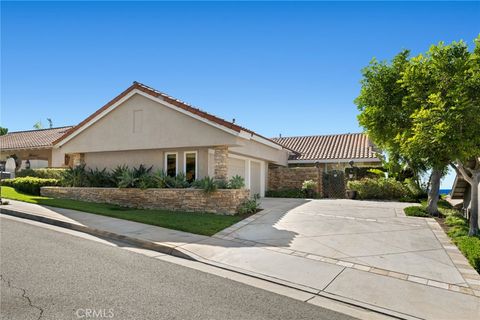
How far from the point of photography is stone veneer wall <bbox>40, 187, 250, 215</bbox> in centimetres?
1317

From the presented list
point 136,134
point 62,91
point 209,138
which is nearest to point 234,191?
point 209,138

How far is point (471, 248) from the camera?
7.96m

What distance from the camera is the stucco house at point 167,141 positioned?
14.3 m

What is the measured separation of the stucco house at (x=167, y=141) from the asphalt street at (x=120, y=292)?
7.63 m

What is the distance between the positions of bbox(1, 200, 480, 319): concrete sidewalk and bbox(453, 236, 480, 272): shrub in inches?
68.5

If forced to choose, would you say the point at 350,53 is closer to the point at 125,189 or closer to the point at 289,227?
the point at 289,227

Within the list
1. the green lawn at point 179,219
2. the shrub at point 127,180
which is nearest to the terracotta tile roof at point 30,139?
the shrub at point 127,180

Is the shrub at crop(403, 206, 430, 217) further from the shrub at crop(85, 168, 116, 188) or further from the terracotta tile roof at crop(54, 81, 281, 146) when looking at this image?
the shrub at crop(85, 168, 116, 188)

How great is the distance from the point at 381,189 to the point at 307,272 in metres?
15.0

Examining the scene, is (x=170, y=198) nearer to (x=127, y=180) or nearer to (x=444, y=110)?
(x=127, y=180)

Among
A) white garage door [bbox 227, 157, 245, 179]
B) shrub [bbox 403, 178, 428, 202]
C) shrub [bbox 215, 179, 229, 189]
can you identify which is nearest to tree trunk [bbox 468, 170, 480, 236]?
shrub [bbox 215, 179, 229, 189]

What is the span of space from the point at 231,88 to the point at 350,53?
659 centimetres

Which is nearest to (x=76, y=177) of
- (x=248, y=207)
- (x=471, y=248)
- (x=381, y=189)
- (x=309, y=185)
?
(x=248, y=207)

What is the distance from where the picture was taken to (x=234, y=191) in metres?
13.1
